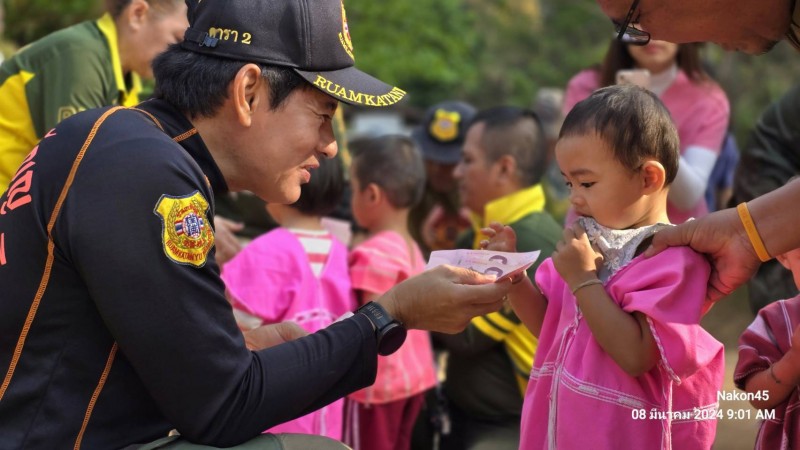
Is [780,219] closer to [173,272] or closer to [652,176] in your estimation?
[652,176]

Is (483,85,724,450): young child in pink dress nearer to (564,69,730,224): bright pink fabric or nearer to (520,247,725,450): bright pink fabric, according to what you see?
(520,247,725,450): bright pink fabric

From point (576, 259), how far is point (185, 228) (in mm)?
1160

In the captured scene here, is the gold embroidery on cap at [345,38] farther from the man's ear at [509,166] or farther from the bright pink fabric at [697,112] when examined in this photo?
the bright pink fabric at [697,112]

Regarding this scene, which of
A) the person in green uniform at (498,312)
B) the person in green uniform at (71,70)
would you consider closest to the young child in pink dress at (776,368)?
the person in green uniform at (498,312)

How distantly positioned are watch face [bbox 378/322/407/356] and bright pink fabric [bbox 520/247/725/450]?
0.52 metres

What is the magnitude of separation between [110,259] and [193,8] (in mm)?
921

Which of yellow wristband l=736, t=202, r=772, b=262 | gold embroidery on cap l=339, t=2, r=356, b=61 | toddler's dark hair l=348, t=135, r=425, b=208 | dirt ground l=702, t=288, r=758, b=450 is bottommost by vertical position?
dirt ground l=702, t=288, r=758, b=450

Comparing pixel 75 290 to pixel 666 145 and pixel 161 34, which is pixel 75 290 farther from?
pixel 161 34

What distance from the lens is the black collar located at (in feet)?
9.10

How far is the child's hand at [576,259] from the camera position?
2.88m

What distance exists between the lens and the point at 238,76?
8.93ft

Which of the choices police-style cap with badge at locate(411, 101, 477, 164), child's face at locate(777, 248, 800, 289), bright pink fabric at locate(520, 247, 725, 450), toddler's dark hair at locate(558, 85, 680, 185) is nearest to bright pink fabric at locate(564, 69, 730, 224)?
police-style cap with badge at locate(411, 101, 477, 164)

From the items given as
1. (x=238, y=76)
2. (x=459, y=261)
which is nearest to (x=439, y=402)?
(x=459, y=261)

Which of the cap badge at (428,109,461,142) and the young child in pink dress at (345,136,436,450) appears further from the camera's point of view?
the cap badge at (428,109,461,142)
